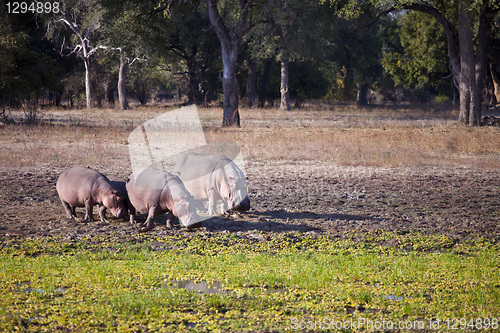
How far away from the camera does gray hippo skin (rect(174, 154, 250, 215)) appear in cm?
827

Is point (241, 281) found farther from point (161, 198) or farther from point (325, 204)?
point (325, 204)

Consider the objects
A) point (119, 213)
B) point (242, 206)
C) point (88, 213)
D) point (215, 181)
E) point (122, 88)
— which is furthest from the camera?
point (122, 88)

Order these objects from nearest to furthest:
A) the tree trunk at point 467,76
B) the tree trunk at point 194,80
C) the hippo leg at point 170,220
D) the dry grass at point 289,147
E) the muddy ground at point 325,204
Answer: the hippo leg at point 170,220 < the muddy ground at point 325,204 < the dry grass at point 289,147 < the tree trunk at point 467,76 < the tree trunk at point 194,80

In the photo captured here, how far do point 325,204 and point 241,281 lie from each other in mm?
4540

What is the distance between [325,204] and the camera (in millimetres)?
9875

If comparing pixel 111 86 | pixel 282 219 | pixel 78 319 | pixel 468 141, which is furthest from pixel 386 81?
pixel 78 319

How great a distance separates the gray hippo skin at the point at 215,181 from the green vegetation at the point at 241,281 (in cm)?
82

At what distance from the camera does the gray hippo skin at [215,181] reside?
8266 mm

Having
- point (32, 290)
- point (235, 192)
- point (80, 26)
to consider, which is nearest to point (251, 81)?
point (80, 26)

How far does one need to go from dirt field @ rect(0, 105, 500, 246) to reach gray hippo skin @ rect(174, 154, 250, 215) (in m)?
0.36

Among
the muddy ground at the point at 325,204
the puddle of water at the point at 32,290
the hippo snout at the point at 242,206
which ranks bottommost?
the puddle of water at the point at 32,290

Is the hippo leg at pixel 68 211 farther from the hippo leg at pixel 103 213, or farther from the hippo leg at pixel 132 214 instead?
the hippo leg at pixel 132 214

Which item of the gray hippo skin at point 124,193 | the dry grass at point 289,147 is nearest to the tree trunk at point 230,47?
the dry grass at point 289,147

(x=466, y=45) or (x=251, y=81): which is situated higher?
(x=466, y=45)
